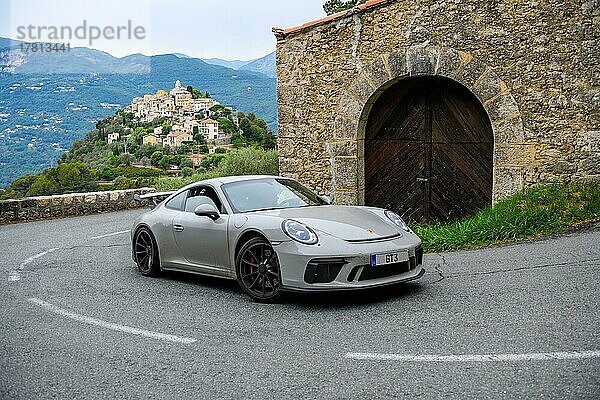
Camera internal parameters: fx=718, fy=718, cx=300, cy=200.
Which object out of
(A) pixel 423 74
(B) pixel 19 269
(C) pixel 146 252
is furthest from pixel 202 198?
(A) pixel 423 74

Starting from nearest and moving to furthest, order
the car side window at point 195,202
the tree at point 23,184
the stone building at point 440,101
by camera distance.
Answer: the car side window at point 195,202 < the stone building at point 440,101 < the tree at point 23,184

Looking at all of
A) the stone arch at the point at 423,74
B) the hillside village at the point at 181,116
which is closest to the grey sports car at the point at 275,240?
the stone arch at the point at 423,74

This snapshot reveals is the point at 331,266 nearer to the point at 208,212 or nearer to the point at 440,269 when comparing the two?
the point at 208,212

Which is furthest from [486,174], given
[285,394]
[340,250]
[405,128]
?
[285,394]

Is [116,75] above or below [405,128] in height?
above

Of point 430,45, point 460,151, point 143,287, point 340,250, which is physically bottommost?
point 143,287

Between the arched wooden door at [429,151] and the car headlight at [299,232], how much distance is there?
6.09 m

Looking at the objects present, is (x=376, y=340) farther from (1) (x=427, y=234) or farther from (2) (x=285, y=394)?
(1) (x=427, y=234)

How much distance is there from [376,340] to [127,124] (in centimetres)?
2324

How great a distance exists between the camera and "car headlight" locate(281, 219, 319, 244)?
7.24 m

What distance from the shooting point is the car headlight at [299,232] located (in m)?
7.24

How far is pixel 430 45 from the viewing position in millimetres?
12430

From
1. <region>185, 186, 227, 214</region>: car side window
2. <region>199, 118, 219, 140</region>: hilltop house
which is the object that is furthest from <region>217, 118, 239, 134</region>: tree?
<region>185, 186, 227, 214</region>: car side window

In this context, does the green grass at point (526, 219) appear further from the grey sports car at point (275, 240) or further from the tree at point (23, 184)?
the tree at point (23, 184)
